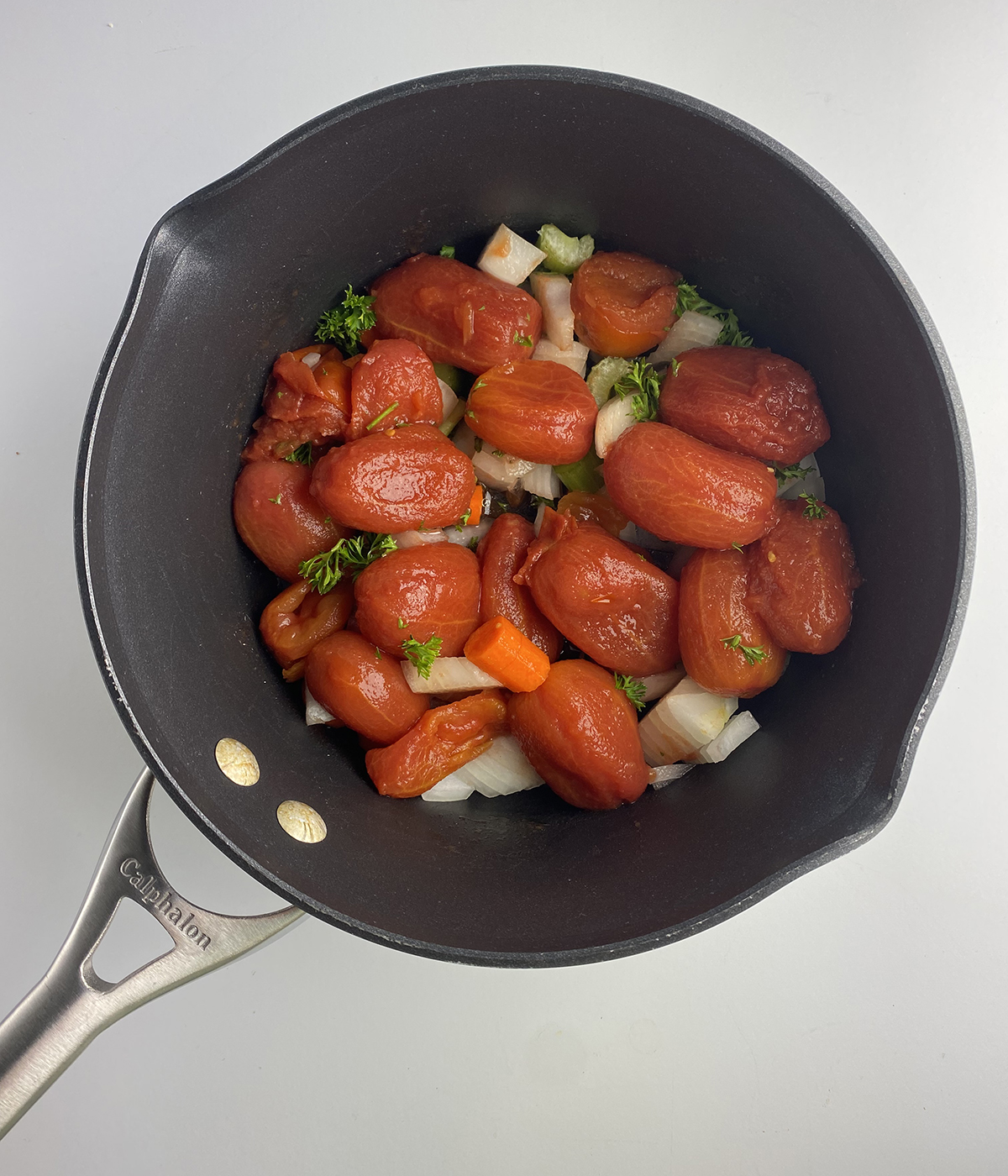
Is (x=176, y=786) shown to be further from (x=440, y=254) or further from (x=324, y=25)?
(x=324, y=25)

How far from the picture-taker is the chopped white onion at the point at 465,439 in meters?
1.72

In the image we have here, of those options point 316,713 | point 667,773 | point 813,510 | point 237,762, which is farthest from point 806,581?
point 237,762

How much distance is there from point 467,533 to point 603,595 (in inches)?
12.9

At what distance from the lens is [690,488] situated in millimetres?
1489

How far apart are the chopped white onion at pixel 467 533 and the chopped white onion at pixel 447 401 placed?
225 millimetres

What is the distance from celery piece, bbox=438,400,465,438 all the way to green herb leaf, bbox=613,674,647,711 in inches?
24.1

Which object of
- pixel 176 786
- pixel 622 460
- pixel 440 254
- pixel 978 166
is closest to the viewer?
pixel 176 786

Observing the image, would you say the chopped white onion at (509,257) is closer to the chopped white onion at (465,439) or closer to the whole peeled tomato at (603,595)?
the chopped white onion at (465,439)

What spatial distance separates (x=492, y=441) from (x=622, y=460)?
0.85ft

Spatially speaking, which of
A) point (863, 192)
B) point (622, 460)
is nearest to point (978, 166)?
point (863, 192)

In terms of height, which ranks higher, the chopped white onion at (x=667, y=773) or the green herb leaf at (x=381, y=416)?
the green herb leaf at (x=381, y=416)

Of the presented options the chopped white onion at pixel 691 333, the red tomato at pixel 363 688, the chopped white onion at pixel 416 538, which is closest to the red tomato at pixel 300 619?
the red tomato at pixel 363 688

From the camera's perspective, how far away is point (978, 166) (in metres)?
1.89

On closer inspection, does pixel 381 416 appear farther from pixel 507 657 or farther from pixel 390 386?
pixel 507 657
